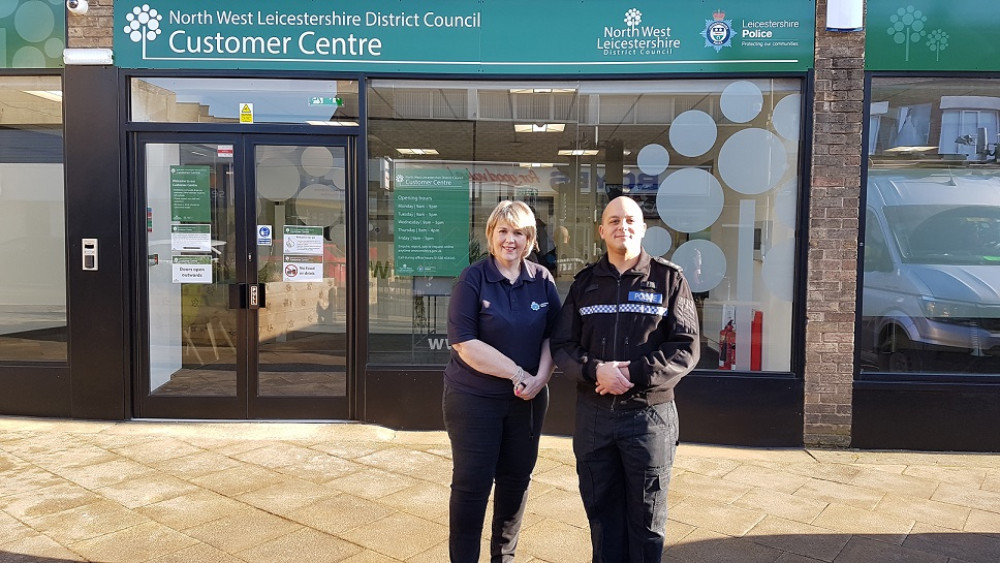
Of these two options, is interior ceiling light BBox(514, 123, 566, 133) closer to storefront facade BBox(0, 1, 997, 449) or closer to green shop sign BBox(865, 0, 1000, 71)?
storefront facade BBox(0, 1, 997, 449)

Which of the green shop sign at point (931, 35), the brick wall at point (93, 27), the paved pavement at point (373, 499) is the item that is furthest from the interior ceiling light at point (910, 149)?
the brick wall at point (93, 27)

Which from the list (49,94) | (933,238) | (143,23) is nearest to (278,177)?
(143,23)

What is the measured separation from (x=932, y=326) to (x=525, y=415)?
4.38 metres

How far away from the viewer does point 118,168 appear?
5.95 metres

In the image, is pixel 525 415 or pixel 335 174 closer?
pixel 525 415

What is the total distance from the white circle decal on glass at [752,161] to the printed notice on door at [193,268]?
436 centimetres

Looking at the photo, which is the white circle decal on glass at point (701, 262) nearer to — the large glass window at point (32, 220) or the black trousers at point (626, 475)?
the black trousers at point (626, 475)

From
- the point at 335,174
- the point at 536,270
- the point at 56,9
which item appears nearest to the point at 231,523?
the point at 536,270

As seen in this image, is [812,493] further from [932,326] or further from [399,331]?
[399,331]

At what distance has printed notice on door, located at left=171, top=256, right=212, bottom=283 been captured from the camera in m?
6.12

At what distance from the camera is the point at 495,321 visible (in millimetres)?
3189

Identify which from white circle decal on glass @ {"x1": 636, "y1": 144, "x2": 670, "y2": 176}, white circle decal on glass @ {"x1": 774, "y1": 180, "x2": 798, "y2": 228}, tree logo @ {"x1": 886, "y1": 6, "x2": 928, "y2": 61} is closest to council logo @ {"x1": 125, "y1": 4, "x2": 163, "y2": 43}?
white circle decal on glass @ {"x1": 636, "y1": 144, "x2": 670, "y2": 176}

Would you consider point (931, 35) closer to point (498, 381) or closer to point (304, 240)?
point (498, 381)

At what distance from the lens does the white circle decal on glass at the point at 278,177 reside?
609 centimetres
